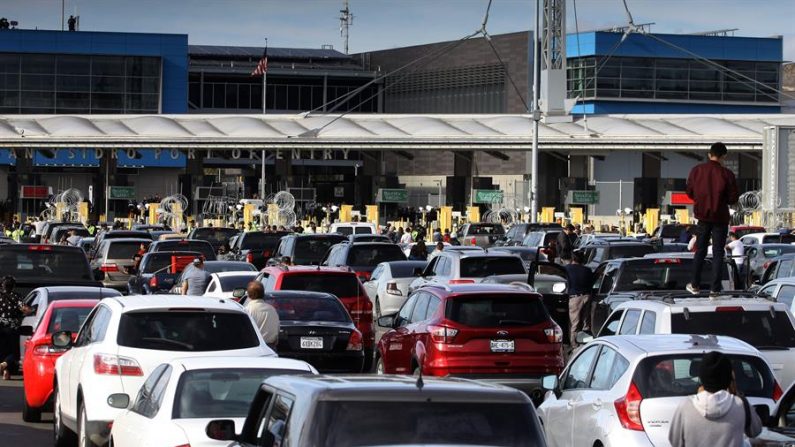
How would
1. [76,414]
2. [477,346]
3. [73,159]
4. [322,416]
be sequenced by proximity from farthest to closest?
[73,159] < [477,346] < [76,414] < [322,416]

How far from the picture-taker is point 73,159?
107312 mm

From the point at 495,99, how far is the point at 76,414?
10432cm

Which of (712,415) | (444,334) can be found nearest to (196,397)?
(712,415)

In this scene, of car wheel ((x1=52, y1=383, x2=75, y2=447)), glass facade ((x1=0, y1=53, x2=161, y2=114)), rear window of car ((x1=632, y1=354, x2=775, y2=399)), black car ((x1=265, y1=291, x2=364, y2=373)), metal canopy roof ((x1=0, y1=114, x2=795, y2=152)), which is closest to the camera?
rear window of car ((x1=632, y1=354, x2=775, y2=399))

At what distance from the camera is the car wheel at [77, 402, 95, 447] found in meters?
14.2

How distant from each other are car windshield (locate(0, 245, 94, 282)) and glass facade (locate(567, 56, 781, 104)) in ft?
292

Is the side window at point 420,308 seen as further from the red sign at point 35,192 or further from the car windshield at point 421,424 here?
the red sign at point 35,192

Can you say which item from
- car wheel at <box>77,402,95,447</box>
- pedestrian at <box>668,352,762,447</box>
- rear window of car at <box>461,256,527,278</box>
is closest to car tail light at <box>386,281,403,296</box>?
rear window of car at <box>461,256,527,278</box>

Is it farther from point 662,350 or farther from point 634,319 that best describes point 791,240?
point 662,350

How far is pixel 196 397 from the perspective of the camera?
11.4 metres

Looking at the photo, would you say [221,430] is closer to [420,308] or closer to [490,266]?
A: [420,308]

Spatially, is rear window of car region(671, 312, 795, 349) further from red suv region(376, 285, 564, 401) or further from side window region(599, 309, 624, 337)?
red suv region(376, 285, 564, 401)

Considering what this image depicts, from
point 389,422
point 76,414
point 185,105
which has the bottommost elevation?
point 76,414

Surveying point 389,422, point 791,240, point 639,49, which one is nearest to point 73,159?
point 639,49
